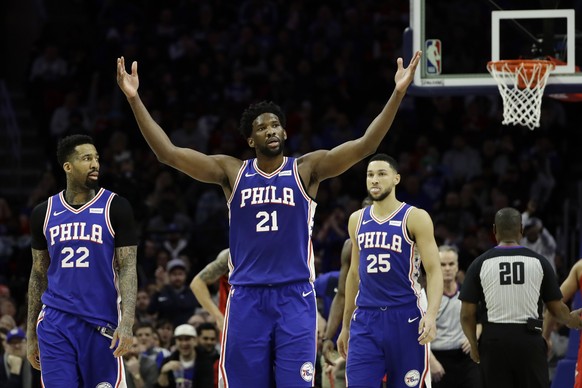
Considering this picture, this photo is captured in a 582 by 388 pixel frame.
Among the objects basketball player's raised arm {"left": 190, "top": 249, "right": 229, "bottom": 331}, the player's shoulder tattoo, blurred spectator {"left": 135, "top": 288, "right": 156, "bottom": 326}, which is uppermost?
the player's shoulder tattoo

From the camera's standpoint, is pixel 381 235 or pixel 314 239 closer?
pixel 381 235

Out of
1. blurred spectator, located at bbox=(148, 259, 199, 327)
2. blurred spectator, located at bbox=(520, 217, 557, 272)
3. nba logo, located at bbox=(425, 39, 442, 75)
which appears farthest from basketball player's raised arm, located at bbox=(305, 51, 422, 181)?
blurred spectator, located at bbox=(520, 217, 557, 272)

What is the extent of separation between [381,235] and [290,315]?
1855mm

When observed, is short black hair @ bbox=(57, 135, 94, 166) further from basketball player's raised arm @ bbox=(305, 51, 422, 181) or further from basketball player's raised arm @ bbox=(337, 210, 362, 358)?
basketball player's raised arm @ bbox=(337, 210, 362, 358)

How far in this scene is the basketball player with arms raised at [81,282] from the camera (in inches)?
310

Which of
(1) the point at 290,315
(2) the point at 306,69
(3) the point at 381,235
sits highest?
(2) the point at 306,69

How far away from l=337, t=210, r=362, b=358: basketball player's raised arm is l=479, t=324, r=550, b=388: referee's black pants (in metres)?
1.16

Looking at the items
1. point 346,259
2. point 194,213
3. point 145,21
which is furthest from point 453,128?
point 346,259

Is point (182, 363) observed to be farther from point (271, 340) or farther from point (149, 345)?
point (271, 340)

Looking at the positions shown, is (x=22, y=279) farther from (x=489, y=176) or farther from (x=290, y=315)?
(x=290, y=315)

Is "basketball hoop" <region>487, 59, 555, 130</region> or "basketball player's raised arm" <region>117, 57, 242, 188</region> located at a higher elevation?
"basketball hoop" <region>487, 59, 555, 130</region>

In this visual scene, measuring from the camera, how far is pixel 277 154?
7.51 m

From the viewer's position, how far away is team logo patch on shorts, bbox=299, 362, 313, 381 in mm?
7359

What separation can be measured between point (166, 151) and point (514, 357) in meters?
3.64
